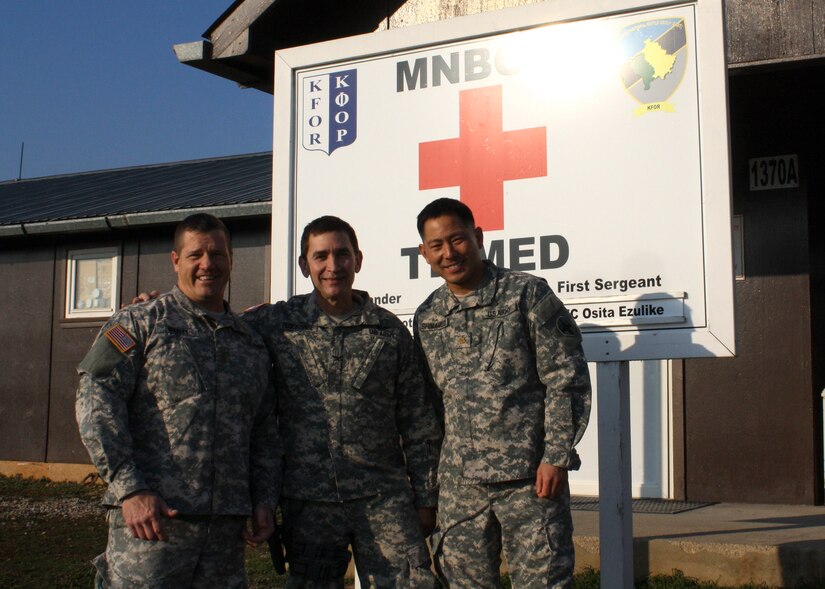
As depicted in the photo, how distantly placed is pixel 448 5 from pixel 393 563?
3228mm

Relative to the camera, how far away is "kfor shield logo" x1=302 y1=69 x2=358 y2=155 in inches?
155

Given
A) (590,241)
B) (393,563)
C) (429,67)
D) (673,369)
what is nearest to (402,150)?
(429,67)

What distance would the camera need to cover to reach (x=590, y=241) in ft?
11.1

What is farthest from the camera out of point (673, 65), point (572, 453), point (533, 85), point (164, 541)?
point (533, 85)

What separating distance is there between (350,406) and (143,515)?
691 millimetres

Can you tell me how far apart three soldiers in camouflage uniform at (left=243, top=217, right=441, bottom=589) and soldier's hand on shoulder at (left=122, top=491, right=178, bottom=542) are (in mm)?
476

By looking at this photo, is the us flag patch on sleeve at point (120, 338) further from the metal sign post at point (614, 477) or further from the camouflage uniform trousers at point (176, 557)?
the metal sign post at point (614, 477)

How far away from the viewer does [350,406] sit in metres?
2.80

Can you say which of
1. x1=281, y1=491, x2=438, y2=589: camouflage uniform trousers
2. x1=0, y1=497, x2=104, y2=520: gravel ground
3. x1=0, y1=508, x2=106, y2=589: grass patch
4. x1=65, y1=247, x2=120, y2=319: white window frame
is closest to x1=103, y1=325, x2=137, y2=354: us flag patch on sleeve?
x1=281, y1=491, x2=438, y2=589: camouflage uniform trousers

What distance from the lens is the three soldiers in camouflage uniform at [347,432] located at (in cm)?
276

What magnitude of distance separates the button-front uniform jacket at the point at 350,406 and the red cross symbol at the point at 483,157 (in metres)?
0.87

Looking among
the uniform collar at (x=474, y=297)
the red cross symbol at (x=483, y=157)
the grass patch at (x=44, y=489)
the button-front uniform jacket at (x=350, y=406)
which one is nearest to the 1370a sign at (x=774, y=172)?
the red cross symbol at (x=483, y=157)

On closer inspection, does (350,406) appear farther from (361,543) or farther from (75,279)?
(75,279)

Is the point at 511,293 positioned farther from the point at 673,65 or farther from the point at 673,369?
the point at 673,369
